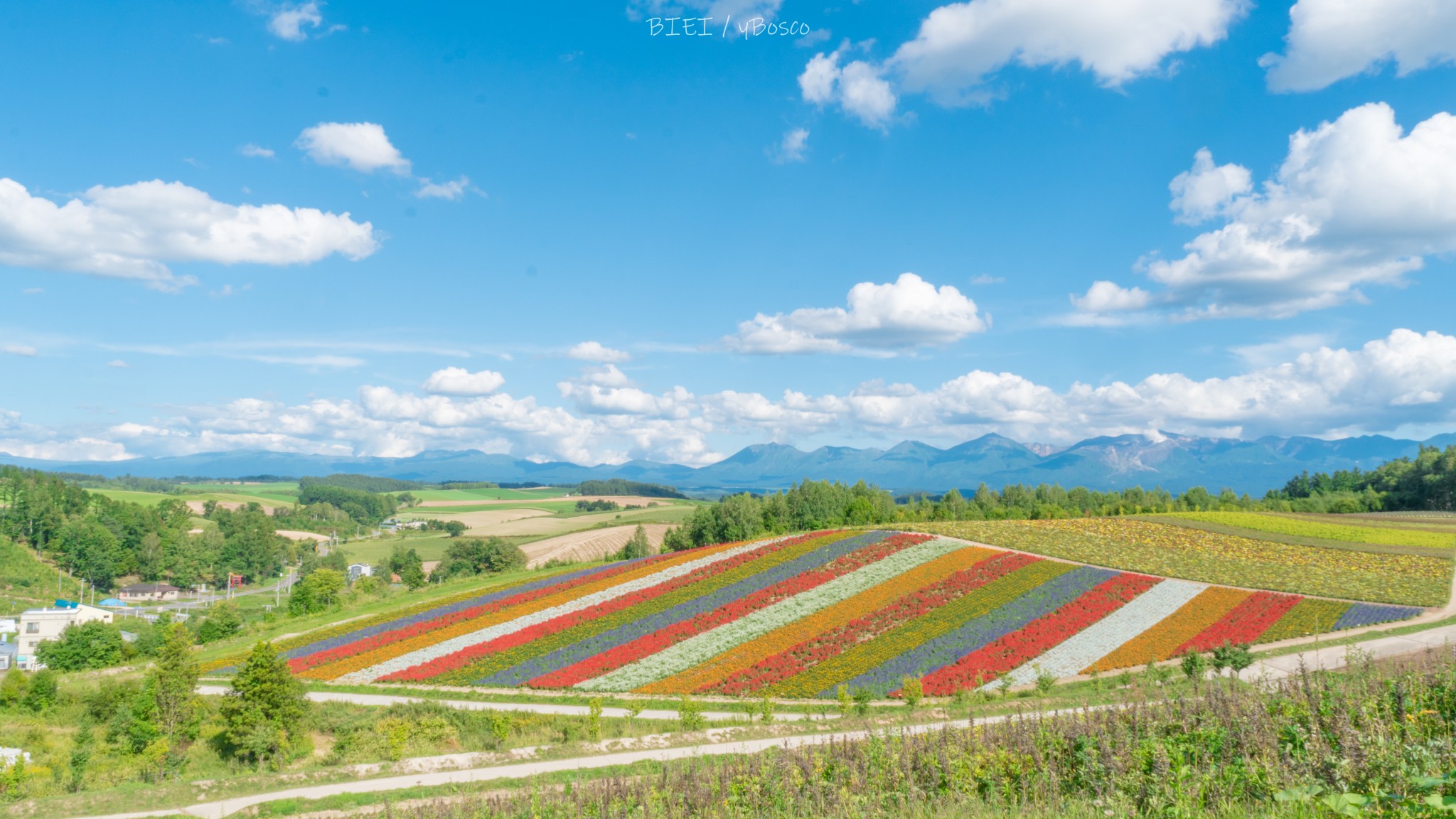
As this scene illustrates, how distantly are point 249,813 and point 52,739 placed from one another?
68.5ft

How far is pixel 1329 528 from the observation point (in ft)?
183

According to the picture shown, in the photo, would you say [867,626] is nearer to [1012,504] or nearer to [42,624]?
[1012,504]

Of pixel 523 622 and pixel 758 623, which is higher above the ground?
pixel 758 623

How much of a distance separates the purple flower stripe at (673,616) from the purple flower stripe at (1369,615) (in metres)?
26.2

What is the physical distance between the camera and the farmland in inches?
1594

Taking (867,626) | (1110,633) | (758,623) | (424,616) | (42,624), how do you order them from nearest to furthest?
(1110,633), (867,626), (758,623), (424,616), (42,624)

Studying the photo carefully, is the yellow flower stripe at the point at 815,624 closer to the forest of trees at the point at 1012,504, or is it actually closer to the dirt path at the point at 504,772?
the dirt path at the point at 504,772

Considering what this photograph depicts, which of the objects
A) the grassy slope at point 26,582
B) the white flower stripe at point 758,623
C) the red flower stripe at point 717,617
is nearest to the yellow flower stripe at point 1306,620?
the white flower stripe at point 758,623

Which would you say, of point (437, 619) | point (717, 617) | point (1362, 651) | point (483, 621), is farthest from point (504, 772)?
point (1362, 651)

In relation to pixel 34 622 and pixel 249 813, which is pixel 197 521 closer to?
pixel 34 622

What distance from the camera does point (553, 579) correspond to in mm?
54781

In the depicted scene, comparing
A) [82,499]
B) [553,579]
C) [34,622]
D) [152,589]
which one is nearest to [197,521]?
[82,499]

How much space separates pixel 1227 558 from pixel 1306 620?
47.3 feet

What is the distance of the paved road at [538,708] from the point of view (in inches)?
1040
